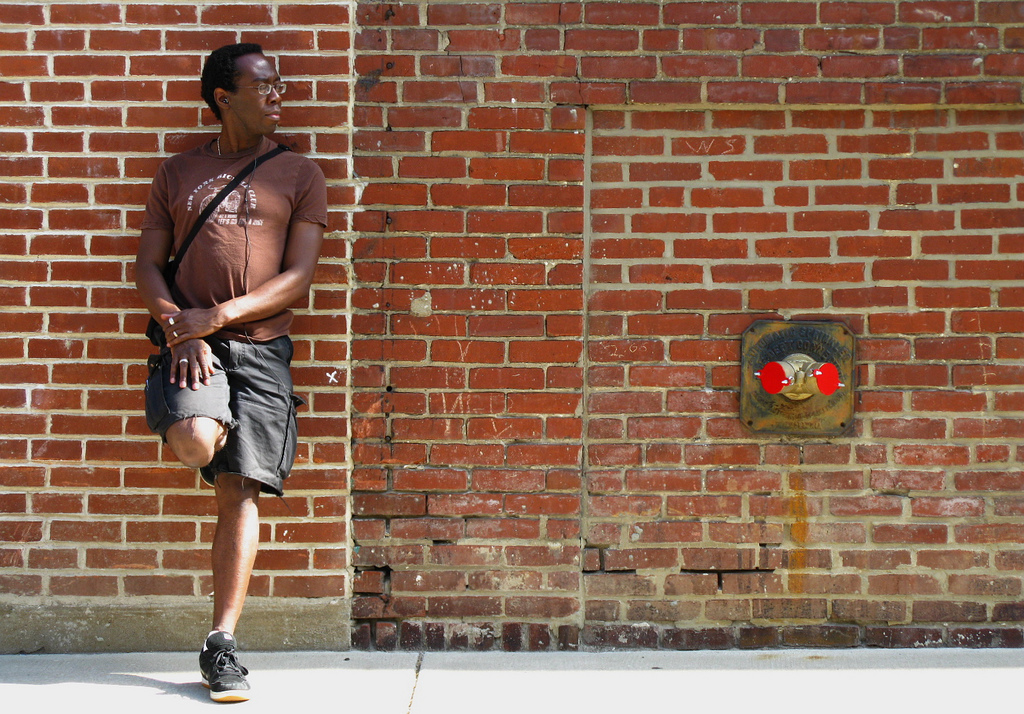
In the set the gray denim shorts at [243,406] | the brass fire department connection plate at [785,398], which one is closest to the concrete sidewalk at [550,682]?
the gray denim shorts at [243,406]

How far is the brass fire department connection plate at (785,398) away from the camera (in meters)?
3.30

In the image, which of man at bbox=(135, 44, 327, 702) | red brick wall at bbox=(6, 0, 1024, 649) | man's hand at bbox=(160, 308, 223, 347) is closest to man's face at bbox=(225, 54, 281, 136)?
man at bbox=(135, 44, 327, 702)

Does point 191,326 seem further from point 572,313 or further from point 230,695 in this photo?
point 572,313

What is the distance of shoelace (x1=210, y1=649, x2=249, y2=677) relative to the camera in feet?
9.09

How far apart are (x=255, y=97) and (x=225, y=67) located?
142 mm

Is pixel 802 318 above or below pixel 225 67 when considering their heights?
below

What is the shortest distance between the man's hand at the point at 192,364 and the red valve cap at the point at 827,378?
195cm

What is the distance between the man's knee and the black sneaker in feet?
1.78

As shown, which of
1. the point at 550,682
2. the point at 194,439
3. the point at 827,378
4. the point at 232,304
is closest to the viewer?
the point at 194,439

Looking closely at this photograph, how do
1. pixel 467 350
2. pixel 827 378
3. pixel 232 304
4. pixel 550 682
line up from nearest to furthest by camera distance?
pixel 232 304 < pixel 550 682 < pixel 827 378 < pixel 467 350

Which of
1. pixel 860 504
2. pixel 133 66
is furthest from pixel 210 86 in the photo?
pixel 860 504

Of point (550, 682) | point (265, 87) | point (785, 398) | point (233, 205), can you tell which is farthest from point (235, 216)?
point (785, 398)

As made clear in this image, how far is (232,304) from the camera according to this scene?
9.37 ft

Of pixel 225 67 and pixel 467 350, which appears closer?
pixel 225 67
